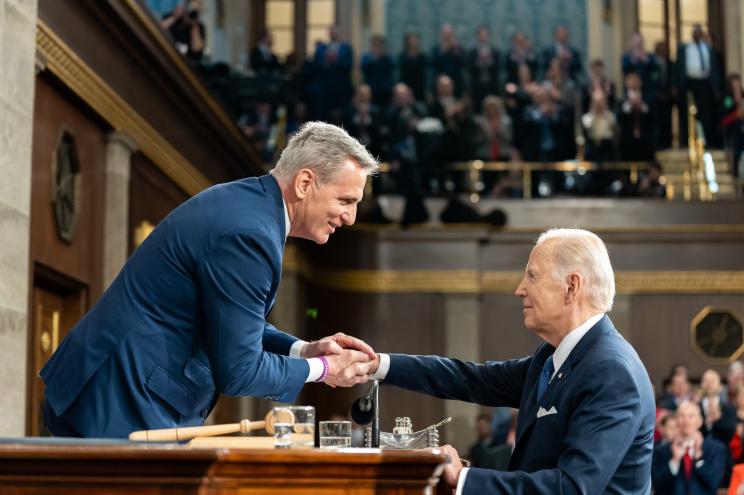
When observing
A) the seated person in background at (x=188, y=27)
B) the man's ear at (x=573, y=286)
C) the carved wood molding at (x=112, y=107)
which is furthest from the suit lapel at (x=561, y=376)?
the seated person in background at (x=188, y=27)

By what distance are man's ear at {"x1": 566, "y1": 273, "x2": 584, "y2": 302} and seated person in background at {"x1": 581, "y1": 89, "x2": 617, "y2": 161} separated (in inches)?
491

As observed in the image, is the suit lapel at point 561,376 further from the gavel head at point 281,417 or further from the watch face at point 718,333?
the watch face at point 718,333

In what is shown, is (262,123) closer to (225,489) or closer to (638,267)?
(638,267)

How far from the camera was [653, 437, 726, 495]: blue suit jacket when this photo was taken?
29.2 feet

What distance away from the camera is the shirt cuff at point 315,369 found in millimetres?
3673

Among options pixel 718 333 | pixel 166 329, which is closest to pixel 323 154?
pixel 166 329

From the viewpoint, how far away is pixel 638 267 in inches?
Result: 597

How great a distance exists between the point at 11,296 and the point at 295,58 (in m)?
15.3

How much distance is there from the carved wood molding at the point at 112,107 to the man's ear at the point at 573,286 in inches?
170

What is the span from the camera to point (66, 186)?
827 centimetres

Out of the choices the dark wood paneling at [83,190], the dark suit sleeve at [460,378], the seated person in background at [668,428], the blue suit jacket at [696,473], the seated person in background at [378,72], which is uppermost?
the seated person in background at [378,72]

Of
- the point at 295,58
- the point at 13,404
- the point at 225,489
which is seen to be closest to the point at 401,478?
the point at 225,489

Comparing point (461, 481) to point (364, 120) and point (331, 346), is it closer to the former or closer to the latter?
point (331, 346)

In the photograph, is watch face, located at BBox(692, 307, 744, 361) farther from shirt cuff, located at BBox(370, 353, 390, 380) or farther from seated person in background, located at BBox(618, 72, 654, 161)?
shirt cuff, located at BBox(370, 353, 390, 380)
